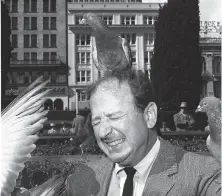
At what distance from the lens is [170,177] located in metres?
1.30

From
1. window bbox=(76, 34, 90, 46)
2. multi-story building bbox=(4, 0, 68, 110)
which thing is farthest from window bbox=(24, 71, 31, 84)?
window bbox=(76, 34, 90, 46)

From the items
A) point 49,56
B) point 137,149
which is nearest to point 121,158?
point 137,149

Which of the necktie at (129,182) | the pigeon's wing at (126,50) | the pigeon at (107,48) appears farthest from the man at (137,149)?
the pigeon's wing at (126,50)

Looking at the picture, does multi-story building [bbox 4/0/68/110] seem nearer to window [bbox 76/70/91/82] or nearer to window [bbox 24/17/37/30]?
window [bbox 24/17/37/30]

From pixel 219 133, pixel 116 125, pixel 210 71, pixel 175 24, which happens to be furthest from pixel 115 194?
pixel 210 71

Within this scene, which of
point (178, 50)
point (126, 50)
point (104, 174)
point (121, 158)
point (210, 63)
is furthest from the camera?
point (210, 63)

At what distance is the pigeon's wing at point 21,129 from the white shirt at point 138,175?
0.34 metres

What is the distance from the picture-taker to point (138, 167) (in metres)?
1.34

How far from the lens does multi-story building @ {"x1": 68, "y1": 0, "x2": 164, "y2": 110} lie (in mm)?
38594

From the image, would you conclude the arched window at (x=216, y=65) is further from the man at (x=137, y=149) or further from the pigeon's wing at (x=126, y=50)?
the man at (x=137, y=149)

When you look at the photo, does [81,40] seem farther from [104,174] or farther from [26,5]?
[104,174]

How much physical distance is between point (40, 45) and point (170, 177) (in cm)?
3917

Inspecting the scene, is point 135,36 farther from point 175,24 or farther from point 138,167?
point 138,167

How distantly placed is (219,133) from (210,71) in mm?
36747
